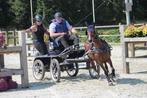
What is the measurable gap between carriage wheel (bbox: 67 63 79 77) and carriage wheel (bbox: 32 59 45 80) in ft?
2.52

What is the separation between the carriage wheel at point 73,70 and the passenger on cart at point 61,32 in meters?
0.81

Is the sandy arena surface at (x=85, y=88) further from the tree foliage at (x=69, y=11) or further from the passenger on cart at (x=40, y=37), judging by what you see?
the tree foliage at (x=69, y=11)

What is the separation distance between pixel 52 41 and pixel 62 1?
152 feet

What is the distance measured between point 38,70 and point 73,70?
3.28 ft

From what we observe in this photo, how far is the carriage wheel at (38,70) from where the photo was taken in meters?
14.0

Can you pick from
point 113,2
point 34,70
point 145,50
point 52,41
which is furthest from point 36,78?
point 113,2

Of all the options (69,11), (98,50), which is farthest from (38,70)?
(69,11)

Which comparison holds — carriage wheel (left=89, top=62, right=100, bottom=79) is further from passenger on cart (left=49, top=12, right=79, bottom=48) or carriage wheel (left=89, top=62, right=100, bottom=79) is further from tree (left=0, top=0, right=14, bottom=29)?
tree (left=0, top=0, right=14, bottom=29)

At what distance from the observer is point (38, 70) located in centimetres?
1426

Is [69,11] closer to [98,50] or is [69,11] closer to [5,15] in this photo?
[5,15]

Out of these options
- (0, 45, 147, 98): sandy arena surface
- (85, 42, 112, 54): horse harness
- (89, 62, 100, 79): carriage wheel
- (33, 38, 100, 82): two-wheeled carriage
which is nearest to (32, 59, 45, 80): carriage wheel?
(33, 38, 100, 82): two-wheeled carriage

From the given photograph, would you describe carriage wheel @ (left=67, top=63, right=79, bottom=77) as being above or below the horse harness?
below

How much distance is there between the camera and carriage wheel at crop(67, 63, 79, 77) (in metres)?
14.3

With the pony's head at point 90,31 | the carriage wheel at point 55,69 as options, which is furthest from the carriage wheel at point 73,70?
the pony's head at point 90,31
